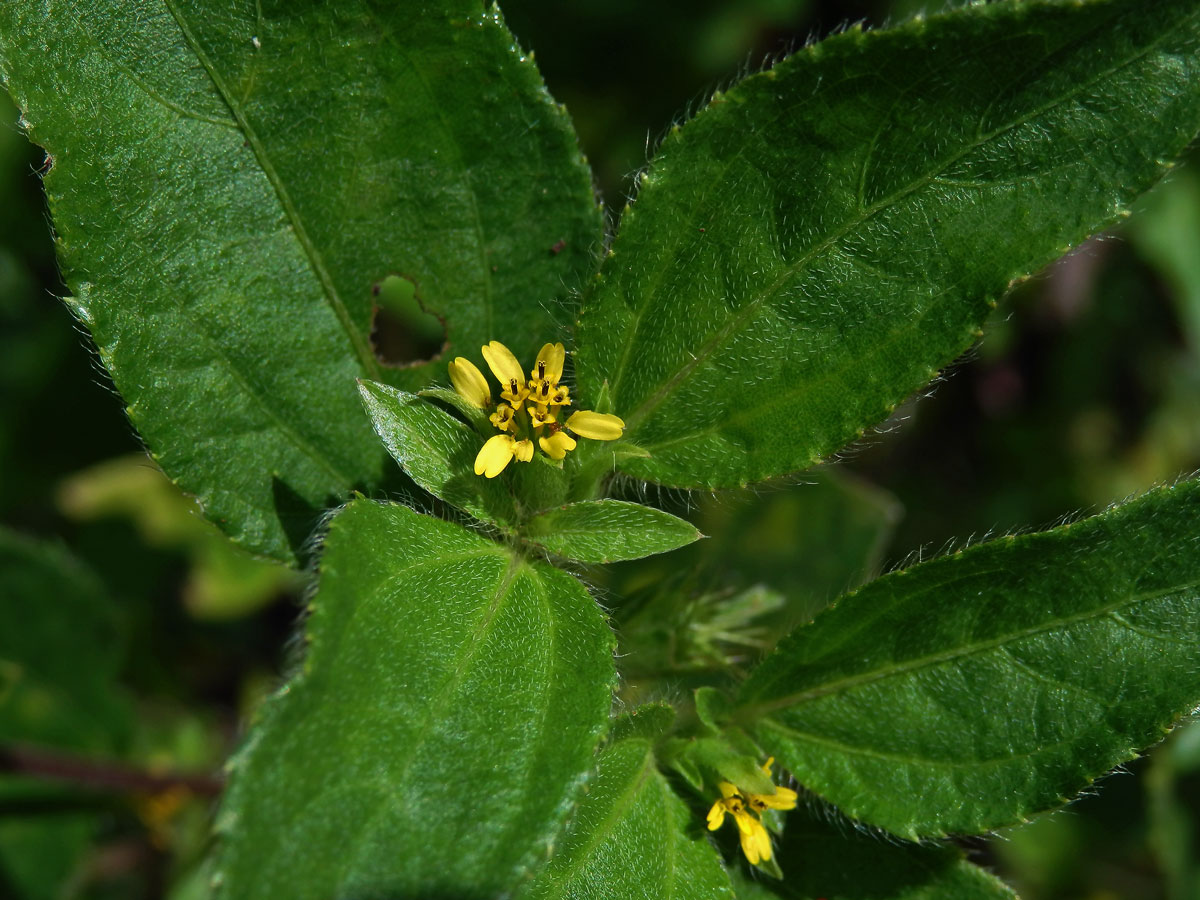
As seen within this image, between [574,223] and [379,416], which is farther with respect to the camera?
[574,223]

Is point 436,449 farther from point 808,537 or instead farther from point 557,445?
point 808,537

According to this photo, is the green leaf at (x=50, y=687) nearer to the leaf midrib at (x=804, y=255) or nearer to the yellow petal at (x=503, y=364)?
the yellow petal at (x=503, y=364)

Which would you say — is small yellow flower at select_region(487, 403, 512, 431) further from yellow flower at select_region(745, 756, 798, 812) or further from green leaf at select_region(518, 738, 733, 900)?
yellow flower at select_region(745, 756, 798, 812)

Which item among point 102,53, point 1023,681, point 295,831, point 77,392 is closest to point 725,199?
point 1023,681

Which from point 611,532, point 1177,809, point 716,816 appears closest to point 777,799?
point 716,816

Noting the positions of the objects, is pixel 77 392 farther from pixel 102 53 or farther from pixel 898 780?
pixel 898 780

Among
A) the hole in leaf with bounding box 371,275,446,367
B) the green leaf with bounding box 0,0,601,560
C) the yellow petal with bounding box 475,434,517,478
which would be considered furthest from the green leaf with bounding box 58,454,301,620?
the yellow petal with bounding box 475,434,517,478
